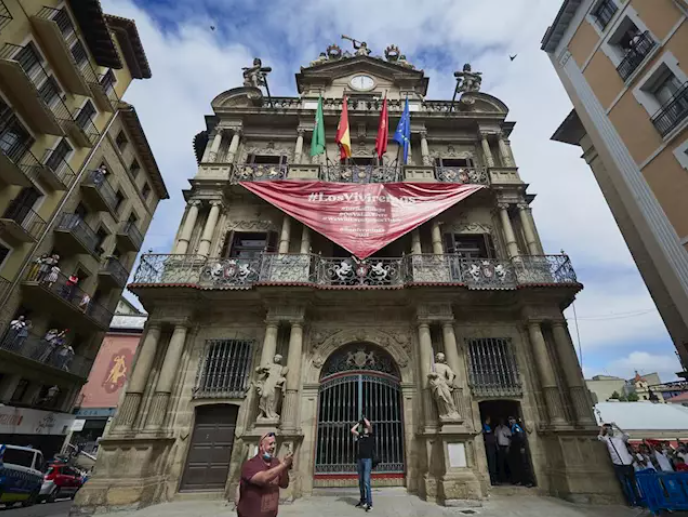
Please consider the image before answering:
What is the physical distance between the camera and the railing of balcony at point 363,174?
1427 centimetres

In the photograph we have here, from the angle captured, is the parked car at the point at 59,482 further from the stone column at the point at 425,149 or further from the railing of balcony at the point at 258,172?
the stone column at the point at 425,149

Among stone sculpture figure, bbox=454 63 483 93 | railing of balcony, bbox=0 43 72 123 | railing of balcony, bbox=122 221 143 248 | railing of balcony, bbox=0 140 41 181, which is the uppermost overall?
stone sculpture figure, bbox=454 63 483 93

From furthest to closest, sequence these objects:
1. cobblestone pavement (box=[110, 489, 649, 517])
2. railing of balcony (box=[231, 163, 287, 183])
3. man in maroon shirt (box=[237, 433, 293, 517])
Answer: railing of balcony (box=[231, 163, 287, 183]) → cobblestone pavement (box=[110, 489, 649, 517]) → man in maroon shirt (box=[237, 433, 293, 517])

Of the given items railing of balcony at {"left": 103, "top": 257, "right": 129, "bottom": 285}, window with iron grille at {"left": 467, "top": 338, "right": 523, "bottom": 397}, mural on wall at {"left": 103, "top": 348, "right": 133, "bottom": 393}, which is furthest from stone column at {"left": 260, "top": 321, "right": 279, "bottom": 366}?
mural on wall at {"left": 103, "top": 348, "right": 133, "bottom": 393}

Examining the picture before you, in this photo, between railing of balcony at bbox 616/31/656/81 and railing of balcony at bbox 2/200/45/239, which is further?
railing of balcony at bbox 2/200/45/239

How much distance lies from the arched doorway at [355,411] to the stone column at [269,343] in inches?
78.0

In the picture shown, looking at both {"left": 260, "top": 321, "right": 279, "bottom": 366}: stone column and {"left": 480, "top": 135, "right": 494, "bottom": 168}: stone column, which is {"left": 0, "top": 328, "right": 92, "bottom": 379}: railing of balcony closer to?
{"left": 260, "top": 321, "right": 279, "bottom": 366}: stone column

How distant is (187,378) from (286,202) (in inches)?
271

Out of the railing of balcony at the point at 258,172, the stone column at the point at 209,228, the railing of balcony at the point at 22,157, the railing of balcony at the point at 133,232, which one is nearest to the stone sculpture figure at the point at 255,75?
the railing of balcony at the point at 258,172

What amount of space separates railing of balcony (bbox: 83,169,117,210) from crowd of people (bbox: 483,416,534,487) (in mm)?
20815

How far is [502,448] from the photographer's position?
1032 centimetres

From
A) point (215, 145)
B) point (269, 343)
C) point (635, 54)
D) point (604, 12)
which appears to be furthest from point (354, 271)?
point (604, 12)

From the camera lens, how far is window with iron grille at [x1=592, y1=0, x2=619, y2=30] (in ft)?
38.1

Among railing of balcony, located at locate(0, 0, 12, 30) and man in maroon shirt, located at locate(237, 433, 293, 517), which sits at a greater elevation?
railing of balcony, located at locate(0, 0, 12, 30)
